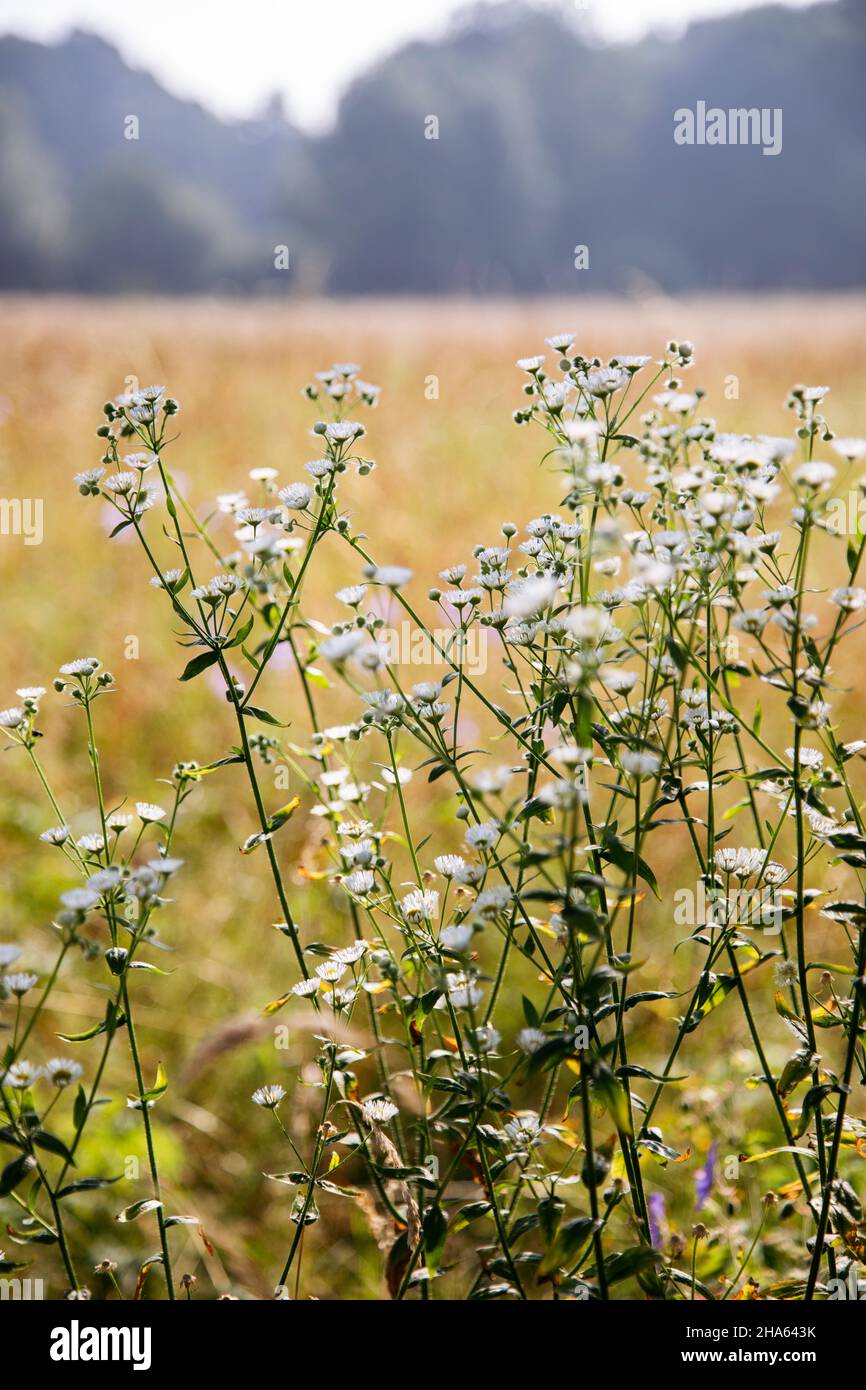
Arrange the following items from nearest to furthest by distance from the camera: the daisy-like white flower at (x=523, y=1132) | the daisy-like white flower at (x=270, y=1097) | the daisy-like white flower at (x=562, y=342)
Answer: the daisy-like white flower at (x=523, y=1132)
the daisy-like white flower at (x=270, y=1097)
the daisy-like white flower at (x=562, y=342)

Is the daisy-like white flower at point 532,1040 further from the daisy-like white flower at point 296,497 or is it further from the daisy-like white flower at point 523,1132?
the daisy-like white flower at point 296,497

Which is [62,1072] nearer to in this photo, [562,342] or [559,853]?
[559,853]

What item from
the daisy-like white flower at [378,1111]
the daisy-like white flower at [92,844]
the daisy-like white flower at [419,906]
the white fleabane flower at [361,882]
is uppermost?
the daisy-like white flower at [92,844]

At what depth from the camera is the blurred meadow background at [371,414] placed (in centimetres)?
185

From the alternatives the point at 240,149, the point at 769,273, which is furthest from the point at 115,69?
the point at 769,273

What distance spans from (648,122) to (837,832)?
654 inches

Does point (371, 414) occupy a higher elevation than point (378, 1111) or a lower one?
higher

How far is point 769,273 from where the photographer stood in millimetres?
12625

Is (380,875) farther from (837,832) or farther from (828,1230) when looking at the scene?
(828,1230)

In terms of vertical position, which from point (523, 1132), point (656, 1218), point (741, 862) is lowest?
point (656, 1218)

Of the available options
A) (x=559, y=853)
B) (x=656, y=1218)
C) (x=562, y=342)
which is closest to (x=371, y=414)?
(x=562, y=342)

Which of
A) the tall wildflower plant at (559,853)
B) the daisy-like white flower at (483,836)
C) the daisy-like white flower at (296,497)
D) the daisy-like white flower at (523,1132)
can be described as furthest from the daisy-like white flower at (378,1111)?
the daisy-like white flower at (296,497)

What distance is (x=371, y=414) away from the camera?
15.5 feet
